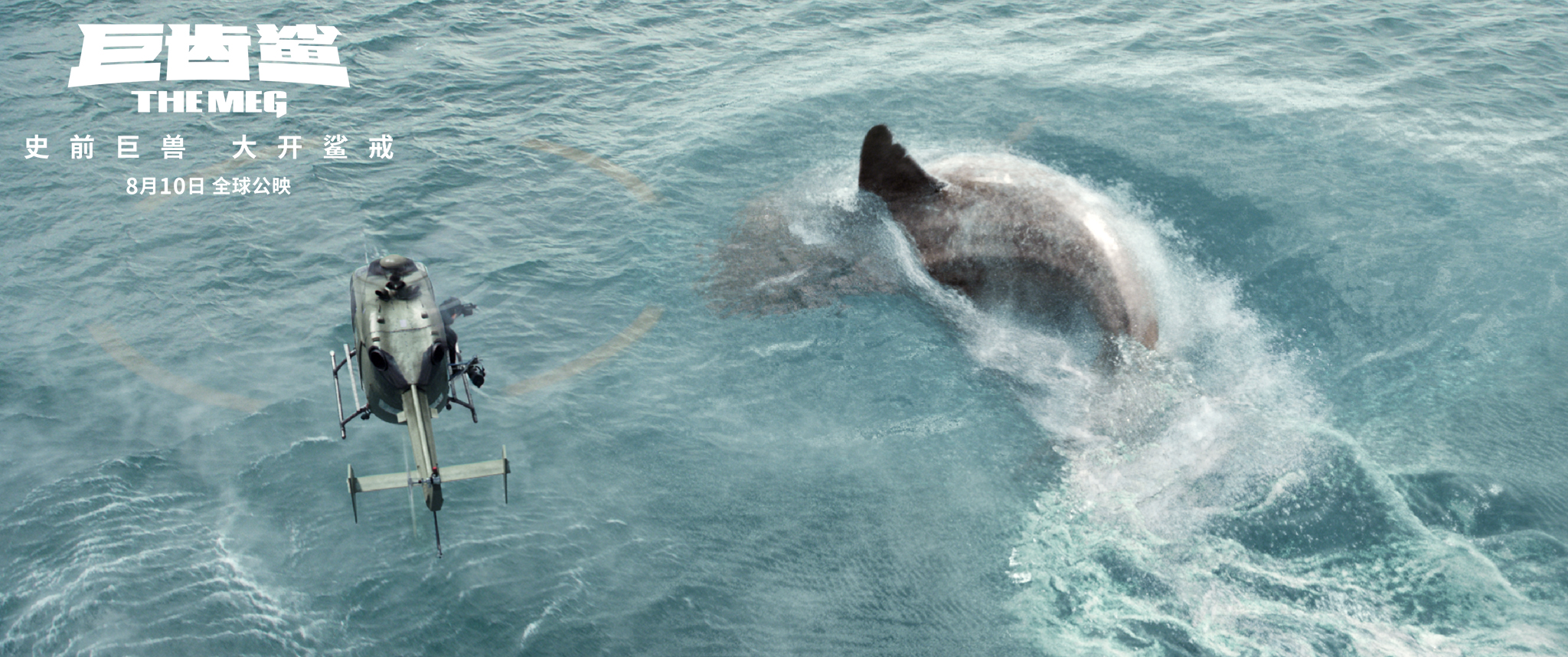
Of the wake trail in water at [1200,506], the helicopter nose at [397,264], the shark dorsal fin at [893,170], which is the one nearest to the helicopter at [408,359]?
the helicopter nose at [397,264]

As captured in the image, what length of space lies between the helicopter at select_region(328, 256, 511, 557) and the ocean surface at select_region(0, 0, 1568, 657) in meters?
2.93

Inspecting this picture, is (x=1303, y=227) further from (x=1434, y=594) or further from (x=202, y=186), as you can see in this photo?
(x=202, y=186)

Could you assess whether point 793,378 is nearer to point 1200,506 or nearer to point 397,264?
point 1200,506

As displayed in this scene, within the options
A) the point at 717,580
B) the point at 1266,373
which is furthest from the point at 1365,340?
the point at 717,580

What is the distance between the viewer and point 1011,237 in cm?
2528

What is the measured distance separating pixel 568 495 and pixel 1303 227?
2172 cm

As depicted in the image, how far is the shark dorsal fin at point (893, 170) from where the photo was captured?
27141 millimetres

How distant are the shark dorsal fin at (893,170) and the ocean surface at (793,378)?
81cm

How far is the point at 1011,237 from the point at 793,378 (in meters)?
6.71

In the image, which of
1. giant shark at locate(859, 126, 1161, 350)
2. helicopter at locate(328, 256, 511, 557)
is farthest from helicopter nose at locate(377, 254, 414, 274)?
giant shark at locate(859, 126, 1161, 350)

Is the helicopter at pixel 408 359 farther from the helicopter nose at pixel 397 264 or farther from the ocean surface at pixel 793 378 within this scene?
the ocean surface at pixel 793 378

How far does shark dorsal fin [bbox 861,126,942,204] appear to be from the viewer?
2714cm

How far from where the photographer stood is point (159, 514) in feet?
64.6

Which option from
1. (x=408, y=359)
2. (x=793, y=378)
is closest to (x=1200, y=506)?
(x=793, y=378)
